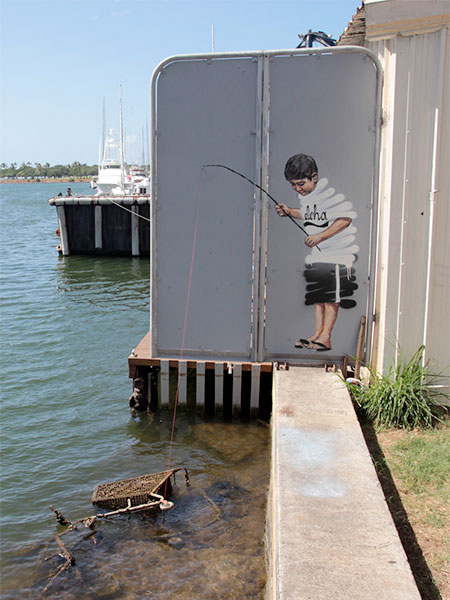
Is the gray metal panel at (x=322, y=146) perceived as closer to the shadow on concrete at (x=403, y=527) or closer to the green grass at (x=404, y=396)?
the green grass at (x=404, y=396)

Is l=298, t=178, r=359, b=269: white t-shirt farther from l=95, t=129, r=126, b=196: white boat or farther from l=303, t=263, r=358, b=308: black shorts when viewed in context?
l=95, t=129, r=126, b=196: white boat

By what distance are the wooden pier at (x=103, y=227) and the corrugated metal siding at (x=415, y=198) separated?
24.5 meters

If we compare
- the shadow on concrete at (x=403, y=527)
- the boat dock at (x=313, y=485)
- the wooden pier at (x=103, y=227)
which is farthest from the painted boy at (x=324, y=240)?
the wooden pier at (x=103, y=227)

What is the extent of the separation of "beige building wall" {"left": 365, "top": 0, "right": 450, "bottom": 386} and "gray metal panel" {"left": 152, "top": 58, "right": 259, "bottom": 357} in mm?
1691

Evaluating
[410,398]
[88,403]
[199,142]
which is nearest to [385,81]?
[199,142]

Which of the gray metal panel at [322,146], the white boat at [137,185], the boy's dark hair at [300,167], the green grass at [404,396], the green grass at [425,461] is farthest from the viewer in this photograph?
the white boat at [137,185]

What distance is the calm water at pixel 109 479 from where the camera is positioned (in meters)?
5.43

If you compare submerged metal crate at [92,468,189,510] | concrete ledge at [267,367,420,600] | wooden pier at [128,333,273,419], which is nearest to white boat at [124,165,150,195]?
wooden pier at [128,333,273,419]

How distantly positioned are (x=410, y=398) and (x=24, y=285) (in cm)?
1905

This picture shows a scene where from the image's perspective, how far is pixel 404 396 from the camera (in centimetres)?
686

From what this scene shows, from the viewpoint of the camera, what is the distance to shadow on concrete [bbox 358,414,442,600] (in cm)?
407

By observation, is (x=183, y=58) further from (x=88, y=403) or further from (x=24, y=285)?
(x=24, y=285)

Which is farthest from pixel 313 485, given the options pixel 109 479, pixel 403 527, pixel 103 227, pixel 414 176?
pixel 103 227

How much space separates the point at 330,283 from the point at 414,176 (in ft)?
5.69
